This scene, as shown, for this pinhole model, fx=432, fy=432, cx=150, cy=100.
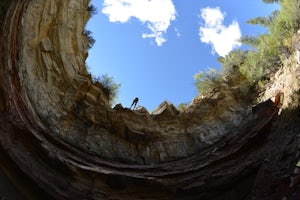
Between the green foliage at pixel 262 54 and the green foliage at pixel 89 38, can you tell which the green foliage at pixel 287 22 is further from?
the green foliage at pixel 89 38

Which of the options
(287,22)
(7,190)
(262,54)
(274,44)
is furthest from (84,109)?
(287,22)

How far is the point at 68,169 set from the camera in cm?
1232

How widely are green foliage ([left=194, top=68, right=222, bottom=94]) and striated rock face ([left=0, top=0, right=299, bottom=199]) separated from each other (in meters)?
0.92

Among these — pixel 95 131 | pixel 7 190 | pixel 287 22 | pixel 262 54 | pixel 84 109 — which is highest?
pixel 287 22

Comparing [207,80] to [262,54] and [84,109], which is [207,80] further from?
[84,109]

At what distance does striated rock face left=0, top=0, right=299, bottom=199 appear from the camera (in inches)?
481

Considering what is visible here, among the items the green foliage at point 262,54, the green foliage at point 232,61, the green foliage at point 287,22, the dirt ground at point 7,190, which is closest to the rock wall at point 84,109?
the green foliage at point 262,54

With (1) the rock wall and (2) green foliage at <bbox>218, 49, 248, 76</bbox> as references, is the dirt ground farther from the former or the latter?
(2) green foliage at <bbox>218, 49, 248, 76</bbox>

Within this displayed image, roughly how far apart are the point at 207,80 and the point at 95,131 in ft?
19.3

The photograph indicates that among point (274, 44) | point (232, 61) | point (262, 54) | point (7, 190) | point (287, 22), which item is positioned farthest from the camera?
point (232, 61)

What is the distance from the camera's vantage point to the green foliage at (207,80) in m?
18.2

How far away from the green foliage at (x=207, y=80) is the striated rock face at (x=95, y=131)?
36.1 inches

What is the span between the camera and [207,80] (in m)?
18.7

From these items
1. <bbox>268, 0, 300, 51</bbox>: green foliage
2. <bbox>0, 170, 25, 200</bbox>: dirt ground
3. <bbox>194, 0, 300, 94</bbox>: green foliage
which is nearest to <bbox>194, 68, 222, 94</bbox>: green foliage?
<bbox>194, 0, 300, 94</bbox>: green foliage
